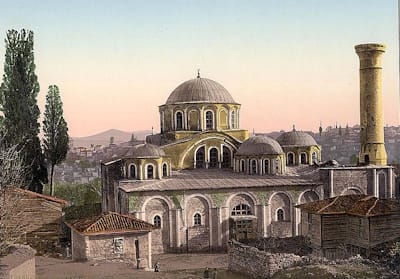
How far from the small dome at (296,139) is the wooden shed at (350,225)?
8.99 m

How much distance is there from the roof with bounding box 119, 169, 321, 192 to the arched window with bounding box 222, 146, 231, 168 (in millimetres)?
1565

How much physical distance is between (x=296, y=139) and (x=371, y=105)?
417 centimetres

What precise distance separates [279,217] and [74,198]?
22.1m

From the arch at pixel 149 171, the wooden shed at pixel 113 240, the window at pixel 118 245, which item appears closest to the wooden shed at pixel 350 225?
the wooden shed at pixel 113 240

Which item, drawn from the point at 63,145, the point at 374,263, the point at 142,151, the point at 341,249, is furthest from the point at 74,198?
the point at 374,263

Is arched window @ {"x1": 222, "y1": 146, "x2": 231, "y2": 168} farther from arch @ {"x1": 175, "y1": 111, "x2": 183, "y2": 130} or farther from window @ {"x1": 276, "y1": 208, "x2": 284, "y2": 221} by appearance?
window @ {"x1": 276, "y1": 208, "x2": 284, "y2": 221}

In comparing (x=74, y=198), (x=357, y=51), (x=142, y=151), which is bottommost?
(x=74, y=198)

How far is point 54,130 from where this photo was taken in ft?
96.0

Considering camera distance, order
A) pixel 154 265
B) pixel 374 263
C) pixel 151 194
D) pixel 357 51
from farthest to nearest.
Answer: pixel 357 51 → pixel 151 194 → pixel 154 265 → pixel 374 263

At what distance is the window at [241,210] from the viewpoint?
959 inches

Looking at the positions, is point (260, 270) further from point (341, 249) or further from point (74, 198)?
point (74, 198)

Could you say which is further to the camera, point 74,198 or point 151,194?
point 74,198

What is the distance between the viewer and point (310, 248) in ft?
67.3

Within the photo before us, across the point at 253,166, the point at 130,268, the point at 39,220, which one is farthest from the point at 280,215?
the point at 39,220
